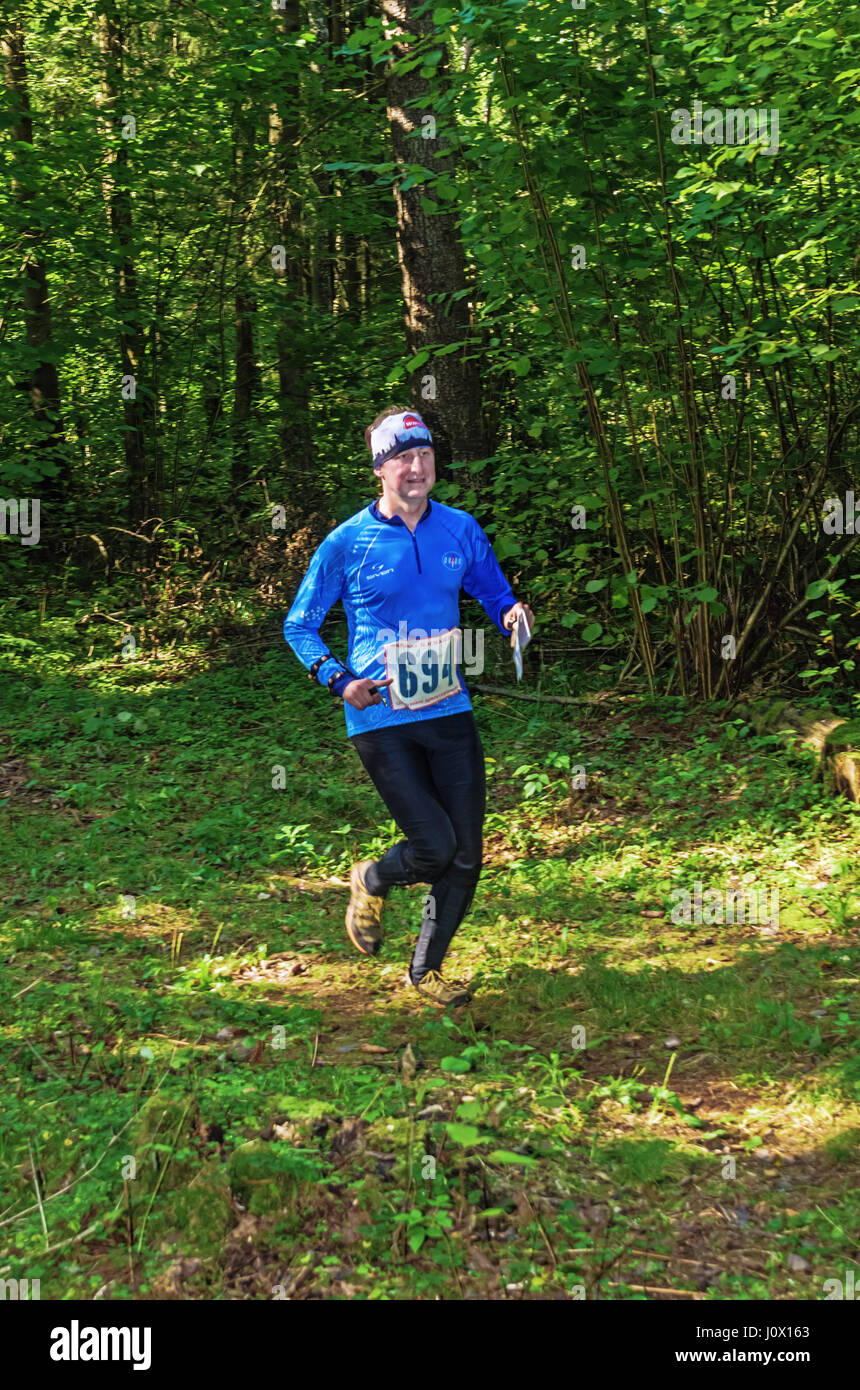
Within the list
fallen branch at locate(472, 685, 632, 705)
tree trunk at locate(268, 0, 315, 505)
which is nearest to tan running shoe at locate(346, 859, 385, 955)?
fallen branch at locate(472, 685, 632, 705)

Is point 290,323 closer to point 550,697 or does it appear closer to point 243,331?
point 243,331

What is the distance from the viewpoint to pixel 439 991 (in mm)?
5016

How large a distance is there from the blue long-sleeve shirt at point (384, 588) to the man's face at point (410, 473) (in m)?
0.13

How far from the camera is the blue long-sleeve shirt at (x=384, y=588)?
14.8 feet

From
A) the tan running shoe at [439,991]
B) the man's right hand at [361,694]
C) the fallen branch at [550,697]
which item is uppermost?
the man's right hand at [361,694]

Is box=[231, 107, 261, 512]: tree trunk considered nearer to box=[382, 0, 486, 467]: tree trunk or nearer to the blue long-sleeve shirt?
box=[382, 0, 486, 467]: tree trunk

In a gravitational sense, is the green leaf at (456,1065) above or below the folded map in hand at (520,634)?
below

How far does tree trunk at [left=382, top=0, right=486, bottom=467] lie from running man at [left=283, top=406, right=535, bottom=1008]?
5009 mm

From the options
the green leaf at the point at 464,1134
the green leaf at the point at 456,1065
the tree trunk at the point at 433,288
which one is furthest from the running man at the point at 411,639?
the tree trunk at the point at 433,288

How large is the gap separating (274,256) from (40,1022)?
9.19m

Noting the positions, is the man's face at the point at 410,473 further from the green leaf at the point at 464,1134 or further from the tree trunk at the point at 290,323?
the tree trunk at the point at 290,323

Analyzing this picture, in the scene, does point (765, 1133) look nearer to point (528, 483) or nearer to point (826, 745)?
point (826, 745)

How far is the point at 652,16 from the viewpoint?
6.59 meters

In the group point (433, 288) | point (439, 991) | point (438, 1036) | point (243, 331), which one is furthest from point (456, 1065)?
point (243, 331)
